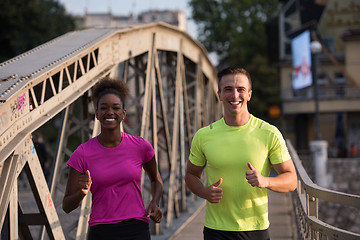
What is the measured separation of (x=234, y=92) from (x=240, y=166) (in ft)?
1.50

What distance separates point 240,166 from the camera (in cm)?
393

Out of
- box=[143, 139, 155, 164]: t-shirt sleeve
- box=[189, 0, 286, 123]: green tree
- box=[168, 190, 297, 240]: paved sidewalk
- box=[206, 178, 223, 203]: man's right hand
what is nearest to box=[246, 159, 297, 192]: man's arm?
box=[206, 178, 223, 203]: man's right hand

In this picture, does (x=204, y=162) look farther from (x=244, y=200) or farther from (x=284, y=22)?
(x=284, y=22)

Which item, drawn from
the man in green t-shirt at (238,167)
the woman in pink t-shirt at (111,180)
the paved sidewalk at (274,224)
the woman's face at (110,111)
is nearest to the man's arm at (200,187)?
the man in green t-shirt at (238,167)

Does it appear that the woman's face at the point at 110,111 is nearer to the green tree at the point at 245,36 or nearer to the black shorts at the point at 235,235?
the black shorts at the point at 235,235

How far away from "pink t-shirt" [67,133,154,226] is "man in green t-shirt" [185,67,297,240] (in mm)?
423

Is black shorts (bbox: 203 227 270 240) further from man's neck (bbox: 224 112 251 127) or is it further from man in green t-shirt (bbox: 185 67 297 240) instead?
man's neck (bbox: 224 112 251 127)

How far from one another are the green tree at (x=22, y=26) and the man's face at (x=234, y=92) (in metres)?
29.5

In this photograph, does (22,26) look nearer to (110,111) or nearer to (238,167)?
(110,111)

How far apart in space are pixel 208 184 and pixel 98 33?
14.4 feet

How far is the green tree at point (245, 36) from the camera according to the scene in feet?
152

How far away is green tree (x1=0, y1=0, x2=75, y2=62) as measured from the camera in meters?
32.5

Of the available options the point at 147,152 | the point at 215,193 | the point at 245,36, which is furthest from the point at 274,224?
the point at 245,36

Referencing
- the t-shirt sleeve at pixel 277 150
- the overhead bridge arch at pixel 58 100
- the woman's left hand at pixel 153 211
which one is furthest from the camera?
the overhead bridge arch at pixel 58 100
